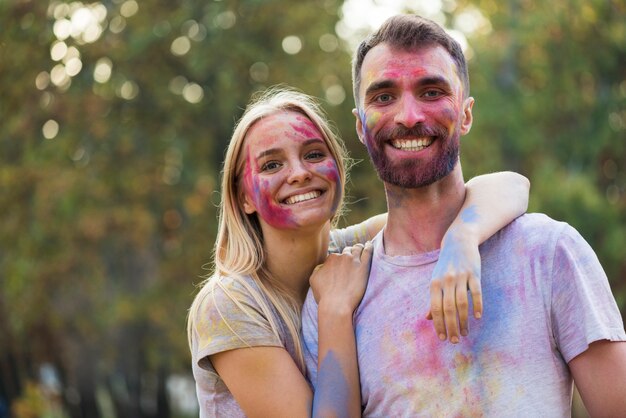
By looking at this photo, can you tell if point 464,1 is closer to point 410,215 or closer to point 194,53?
point 194,53

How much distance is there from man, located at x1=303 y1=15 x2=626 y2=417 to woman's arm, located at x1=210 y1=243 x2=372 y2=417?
0.06 metres

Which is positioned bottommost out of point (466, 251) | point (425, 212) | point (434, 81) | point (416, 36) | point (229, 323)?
point (229, 323)

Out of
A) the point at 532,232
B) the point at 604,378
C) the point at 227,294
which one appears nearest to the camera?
the point at 604,378

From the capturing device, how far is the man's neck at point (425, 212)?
3.44 meters

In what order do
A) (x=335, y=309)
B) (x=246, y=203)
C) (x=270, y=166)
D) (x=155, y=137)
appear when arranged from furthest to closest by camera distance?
(x=155, y=137) < (x=246, y=203) < (x=270, y=166) < (x=335, y=309)

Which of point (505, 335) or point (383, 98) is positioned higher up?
point (383, 98)

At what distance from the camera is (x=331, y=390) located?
3.34 m

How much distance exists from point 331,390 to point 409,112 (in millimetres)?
1034

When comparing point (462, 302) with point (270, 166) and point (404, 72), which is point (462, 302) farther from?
point (270, 166)

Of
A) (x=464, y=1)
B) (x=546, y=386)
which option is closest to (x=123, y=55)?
(x=464, y=1)

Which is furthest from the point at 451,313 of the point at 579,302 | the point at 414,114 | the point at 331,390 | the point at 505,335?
the point at 414,114

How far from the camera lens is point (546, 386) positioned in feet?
9.82

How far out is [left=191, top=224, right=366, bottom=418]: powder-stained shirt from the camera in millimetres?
3629

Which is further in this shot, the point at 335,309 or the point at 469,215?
the point at 335,309
